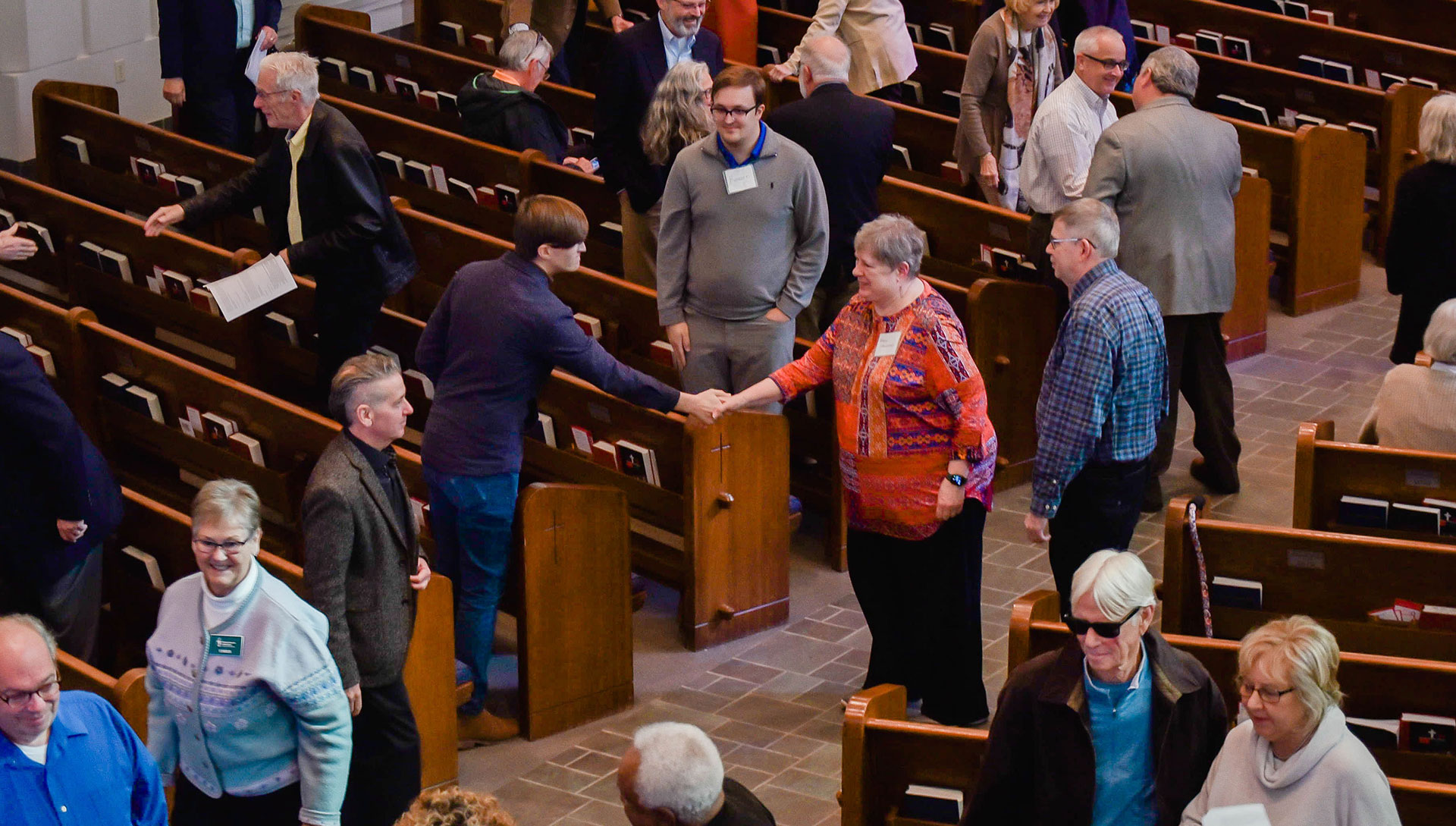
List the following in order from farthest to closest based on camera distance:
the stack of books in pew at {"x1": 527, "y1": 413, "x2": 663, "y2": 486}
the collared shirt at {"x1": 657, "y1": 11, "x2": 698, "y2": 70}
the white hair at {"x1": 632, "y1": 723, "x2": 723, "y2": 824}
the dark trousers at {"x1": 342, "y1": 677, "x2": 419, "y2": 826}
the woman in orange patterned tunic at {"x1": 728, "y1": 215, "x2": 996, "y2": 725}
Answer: the collared shirt at {"x1": 657, "y1": 11, "x2": 698, "y2": 70} < the stack of books in pew at {"x1": 527, "y1": 413, "x2": 663, "y2": 486} < the woman in orange patterned tunic at {"x1": 728, "y1": 215, "x2": 996, "y2": 725} < the dark trousers at {"x1": 342, "y1": 677, "x2": 419, "y2": 826} < the white hair at {"x1": 632, "y1": 723, "x2": 723, "y2": 824}

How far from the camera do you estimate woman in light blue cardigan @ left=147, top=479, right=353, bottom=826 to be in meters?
3.76

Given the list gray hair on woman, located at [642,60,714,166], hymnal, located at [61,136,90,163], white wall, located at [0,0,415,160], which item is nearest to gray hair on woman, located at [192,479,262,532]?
gray hair on woman, located at [642,60,714,166]

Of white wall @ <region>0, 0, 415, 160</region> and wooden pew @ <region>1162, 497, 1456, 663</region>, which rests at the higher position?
white wall @ <region>0, 0, 415, 160</region>

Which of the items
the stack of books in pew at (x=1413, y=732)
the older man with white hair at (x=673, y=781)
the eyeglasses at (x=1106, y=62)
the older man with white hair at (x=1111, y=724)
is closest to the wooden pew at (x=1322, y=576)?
the stack of books in pew at (x=1413, y=732)

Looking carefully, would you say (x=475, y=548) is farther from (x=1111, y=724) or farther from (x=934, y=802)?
(x=1111, y=724)

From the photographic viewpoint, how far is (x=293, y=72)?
5.78 metres

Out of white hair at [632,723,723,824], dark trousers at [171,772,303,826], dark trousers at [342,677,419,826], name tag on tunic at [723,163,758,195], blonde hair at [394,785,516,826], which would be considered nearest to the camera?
blonde hair at [394,785,516,826]

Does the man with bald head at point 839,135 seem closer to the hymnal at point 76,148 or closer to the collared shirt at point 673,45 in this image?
the collared shirt at point 673,45

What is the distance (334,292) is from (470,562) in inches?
55.5

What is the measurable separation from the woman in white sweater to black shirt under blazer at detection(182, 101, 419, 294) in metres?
3.43

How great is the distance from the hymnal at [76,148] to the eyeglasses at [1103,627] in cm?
653

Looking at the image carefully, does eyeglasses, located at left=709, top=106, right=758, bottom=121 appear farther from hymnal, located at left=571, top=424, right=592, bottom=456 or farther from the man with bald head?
hymnal, located at left=571, top=424, right=592, bottom=456

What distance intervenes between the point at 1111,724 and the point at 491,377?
210 centimetres

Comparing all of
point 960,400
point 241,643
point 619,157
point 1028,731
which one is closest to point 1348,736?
point 1028,731
